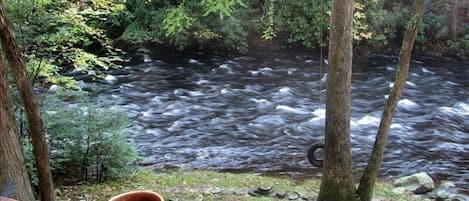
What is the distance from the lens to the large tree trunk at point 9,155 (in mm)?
3904

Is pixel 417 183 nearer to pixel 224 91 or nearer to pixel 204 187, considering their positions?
pixel 204 187

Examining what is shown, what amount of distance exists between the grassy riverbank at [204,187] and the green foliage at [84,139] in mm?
304

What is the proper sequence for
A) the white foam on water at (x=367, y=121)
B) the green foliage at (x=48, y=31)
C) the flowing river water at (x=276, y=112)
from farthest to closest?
the white foam on water at (x=367, y=121)
the flowing river water at (x=276, y=112)
the green foliage at (x=48, y=31)

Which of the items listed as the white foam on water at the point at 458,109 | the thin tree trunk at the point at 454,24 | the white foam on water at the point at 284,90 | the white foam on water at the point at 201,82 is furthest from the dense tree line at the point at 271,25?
the white foam on water at the point at 458,109

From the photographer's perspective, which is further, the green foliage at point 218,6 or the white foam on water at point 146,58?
the white foam on water at point 146,58

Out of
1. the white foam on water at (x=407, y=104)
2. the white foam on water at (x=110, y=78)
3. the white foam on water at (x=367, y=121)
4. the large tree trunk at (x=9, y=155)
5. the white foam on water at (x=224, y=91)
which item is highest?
the large tree trunk at (x=9, y=155)

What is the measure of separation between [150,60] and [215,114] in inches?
229

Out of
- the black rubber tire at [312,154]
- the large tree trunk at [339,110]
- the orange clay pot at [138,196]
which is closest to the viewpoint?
the orange clay pot at [138,196]

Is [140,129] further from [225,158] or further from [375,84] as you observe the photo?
[375,84]

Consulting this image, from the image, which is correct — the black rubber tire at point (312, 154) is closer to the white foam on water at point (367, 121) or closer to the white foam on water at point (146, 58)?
the white foam on water at point (367, 121)

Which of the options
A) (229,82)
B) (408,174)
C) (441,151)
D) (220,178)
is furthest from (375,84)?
(220,178)

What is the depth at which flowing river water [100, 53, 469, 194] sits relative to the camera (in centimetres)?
869

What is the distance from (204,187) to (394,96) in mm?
2726

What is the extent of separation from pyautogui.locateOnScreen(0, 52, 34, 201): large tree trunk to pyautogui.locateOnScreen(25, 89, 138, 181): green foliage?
2634 millimetres
